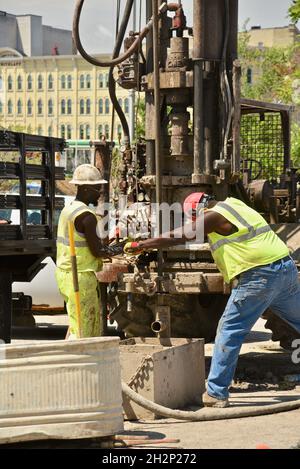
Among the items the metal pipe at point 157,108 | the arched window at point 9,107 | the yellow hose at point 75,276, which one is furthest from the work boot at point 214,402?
the arched window at point 9,107

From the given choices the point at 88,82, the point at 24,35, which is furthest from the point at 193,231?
the point at 24,35

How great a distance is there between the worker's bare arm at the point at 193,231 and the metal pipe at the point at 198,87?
1.52m

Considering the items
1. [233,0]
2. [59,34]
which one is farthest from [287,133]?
[59,34]

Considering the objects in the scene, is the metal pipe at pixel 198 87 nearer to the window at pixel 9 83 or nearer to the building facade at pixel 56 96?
the building facade at pixel 56 96

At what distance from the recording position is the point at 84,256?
31.7 ft

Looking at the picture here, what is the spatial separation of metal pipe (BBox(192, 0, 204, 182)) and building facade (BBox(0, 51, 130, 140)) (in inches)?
3394

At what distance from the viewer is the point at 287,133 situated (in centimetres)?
1340

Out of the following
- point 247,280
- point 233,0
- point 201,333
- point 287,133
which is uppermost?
point 233,0

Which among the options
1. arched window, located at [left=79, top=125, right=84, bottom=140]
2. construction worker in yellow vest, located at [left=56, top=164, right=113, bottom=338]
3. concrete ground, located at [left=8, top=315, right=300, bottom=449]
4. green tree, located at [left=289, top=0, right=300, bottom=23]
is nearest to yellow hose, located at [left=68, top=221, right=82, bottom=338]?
construction worker in yellow vest, located at [left=56, top=164, right=113, bottom=338]

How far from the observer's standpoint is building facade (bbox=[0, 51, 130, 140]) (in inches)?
3935

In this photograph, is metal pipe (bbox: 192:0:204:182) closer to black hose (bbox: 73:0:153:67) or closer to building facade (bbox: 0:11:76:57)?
black hose (bbox: 73:0:153:67)

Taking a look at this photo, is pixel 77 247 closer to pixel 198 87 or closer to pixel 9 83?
pixel 198 87
